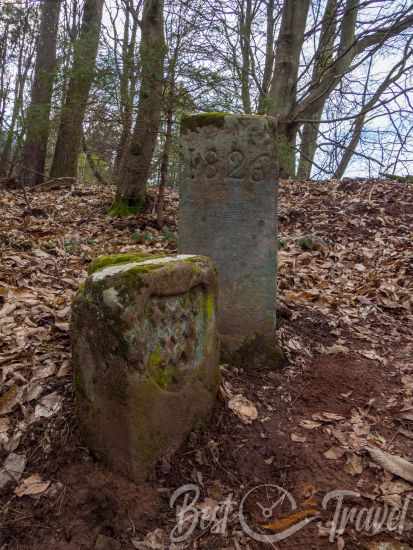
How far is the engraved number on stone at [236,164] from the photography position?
293 centimetres

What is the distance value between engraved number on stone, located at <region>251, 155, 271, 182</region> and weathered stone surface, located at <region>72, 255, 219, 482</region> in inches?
40.9

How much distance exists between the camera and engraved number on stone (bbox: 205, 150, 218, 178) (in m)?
2.95

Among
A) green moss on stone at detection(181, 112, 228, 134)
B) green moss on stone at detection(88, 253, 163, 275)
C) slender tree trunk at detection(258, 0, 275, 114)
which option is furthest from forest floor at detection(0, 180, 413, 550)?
slender tree trunk at detection(258, 0, 275, 114)

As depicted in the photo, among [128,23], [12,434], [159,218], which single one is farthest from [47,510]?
[128,23]

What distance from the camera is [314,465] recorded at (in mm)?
2246

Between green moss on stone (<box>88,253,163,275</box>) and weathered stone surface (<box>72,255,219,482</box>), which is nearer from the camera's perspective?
weathered stone surface (<box>72,255,219,482</box>)

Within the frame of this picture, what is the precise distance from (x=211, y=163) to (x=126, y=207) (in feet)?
14.3

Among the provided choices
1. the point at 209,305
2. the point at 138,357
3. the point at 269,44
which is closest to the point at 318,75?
the point at 269,44

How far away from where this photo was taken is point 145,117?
6.28 metres

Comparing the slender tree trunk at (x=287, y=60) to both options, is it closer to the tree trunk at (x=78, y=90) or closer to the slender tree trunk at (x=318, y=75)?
the slender tree trunk at (x=318, y=75)

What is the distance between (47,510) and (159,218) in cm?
518

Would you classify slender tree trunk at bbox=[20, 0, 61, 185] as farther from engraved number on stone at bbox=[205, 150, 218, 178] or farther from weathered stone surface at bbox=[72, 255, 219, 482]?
weathered stone surface at bbox=[72, 255, 219, 482]

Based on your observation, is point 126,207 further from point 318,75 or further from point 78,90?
point 318,75

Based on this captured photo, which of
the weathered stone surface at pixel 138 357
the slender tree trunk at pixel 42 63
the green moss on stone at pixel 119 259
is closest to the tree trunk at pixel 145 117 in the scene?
the slender tree trunk at pixel 42 63
